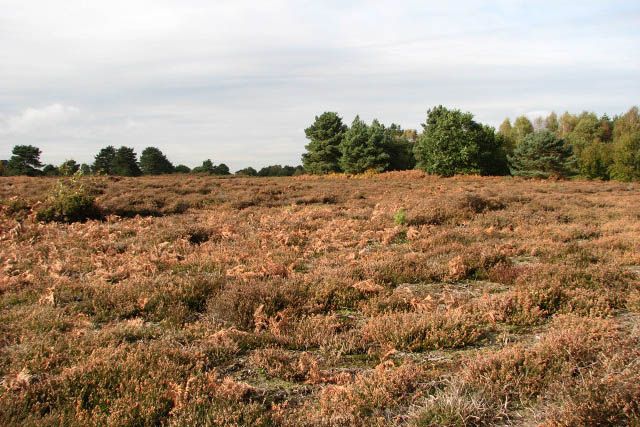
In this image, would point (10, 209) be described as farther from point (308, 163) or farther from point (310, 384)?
point (308, 163)

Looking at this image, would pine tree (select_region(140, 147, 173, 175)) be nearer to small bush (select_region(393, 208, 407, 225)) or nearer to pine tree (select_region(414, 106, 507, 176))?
pine tree (select_region(414, 106, 507, 176))

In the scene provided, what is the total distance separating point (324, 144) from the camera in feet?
207

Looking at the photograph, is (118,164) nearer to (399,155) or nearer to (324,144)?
(324,144)

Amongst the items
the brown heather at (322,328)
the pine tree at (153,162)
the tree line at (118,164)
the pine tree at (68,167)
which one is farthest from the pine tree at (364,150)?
the brown heather at (322,328)

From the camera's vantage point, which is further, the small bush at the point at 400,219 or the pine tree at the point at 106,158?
the pine tree at the point at 106,158

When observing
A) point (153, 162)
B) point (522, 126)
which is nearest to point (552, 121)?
point (522, 126)

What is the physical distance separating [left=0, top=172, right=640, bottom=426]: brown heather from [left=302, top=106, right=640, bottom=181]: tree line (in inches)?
1611

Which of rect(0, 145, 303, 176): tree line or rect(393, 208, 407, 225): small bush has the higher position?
rect(0, 145, 303, 176): tree line

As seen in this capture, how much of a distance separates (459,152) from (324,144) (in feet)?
64.1

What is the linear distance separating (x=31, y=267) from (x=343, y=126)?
194 feet

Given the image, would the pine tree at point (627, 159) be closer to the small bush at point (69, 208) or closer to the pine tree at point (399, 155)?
the pine tree at point (399, 155)

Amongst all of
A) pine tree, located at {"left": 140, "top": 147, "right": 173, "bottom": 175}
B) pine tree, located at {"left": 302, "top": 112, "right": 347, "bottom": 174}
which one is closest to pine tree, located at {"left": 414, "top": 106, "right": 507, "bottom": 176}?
pine tree, located at {"left": 302, "top": 112, "right": 347, "bottom": 174}

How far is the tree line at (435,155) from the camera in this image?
162 ft

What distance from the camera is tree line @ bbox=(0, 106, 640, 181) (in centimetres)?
4947
